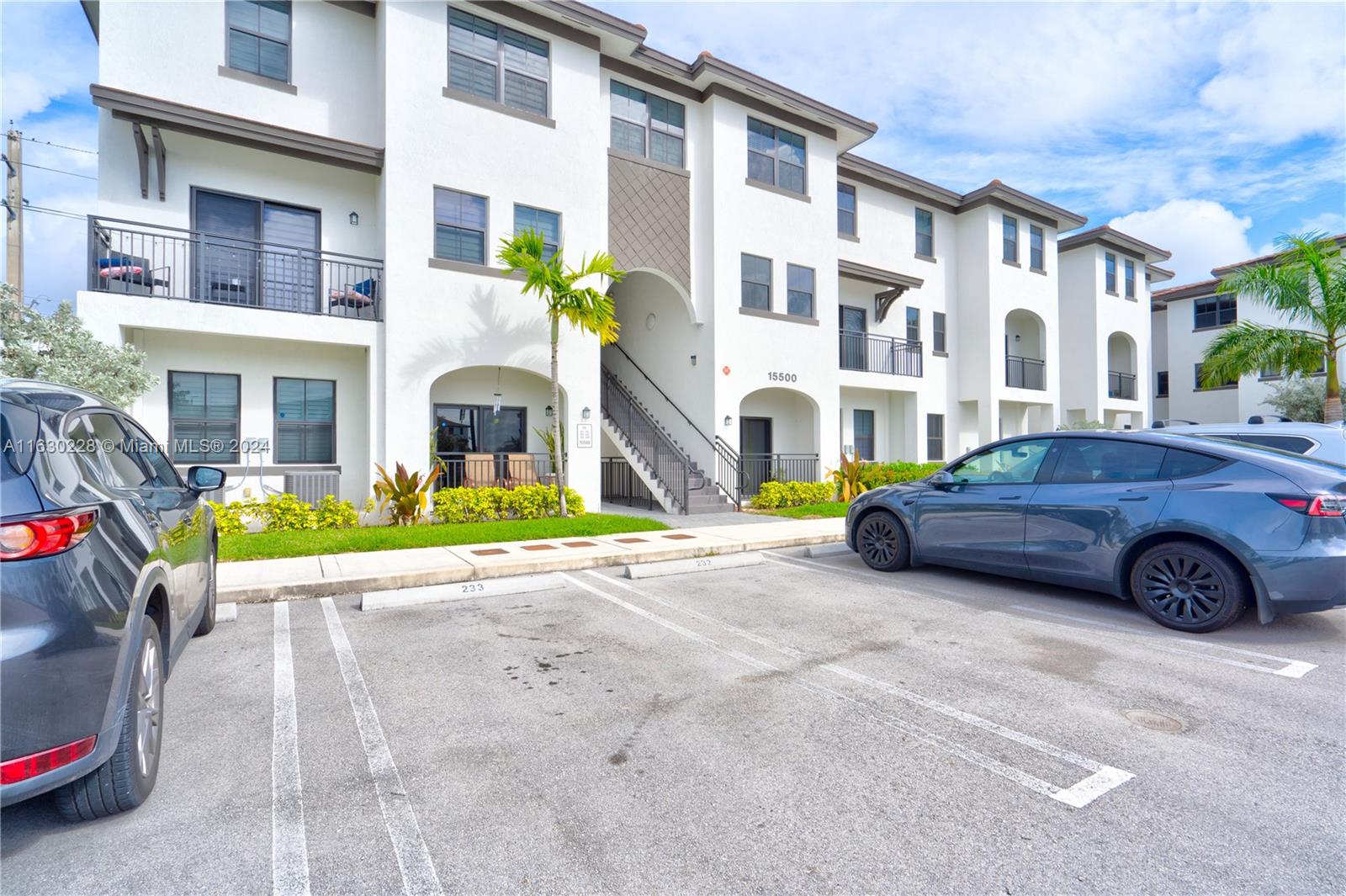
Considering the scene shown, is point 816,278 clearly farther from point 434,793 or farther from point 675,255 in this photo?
point 434,793

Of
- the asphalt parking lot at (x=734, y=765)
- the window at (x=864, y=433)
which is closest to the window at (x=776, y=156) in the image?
the window at (x=864, y=433)

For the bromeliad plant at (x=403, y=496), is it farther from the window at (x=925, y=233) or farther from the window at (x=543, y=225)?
the window at (x=925, y=233)

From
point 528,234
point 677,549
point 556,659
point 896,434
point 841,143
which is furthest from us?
point 896,434

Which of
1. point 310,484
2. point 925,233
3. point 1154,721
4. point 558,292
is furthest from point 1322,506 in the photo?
point 925,233

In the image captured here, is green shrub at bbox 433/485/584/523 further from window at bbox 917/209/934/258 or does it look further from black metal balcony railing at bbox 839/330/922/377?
window at bbox 917/209/934/258

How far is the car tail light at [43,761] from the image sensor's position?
2145 millimetres

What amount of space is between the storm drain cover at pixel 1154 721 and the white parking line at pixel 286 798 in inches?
161

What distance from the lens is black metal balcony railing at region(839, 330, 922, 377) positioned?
19.4m

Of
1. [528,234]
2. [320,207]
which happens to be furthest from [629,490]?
[320,207]

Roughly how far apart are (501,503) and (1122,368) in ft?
91.1

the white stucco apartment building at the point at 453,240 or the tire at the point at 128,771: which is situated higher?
the white stucco apartment building at the point at 453,240

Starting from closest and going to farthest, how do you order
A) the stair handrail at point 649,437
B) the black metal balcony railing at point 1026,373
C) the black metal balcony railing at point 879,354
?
the stair handrail at point 649,437 → the black metal balcony railing at point 879,354 → the black metal balcony railing at point 1026,373

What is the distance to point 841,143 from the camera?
1805 centimetres

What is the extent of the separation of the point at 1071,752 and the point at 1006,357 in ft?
70.7
